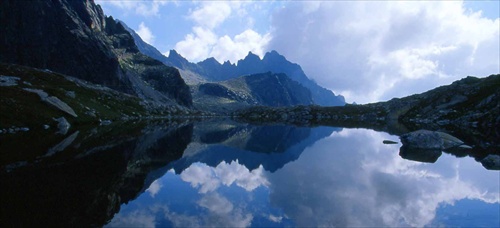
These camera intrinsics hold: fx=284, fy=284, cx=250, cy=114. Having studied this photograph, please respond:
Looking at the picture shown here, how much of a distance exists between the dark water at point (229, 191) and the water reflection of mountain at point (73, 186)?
0.06 metres

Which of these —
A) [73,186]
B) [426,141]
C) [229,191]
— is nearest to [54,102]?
[73,186]

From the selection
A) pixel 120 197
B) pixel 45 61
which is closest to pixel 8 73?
pixel 45 61

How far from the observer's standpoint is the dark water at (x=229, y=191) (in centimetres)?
1608

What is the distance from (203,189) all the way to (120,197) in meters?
6.40

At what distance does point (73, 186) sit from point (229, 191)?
11.2 meters


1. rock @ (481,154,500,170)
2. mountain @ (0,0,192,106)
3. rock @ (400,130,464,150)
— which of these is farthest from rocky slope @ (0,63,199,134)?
rock @ (481,154,500,170)

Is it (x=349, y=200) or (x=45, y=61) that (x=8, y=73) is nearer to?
(x=45, y=61)

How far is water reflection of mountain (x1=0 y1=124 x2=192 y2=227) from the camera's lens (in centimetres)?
1462

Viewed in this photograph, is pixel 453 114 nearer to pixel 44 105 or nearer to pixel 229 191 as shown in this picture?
pixel 229 191

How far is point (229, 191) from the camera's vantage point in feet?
74.9

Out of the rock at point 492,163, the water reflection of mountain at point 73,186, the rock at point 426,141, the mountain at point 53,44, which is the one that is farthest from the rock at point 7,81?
the rock at point 492,163

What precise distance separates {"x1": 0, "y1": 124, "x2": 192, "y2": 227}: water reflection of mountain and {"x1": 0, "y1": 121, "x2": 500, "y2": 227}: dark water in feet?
0.20

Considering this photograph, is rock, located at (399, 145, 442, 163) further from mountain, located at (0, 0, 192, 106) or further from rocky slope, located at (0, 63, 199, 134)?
mountain, located at (0, 0, 192, 106)

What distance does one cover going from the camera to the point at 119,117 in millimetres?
101250
